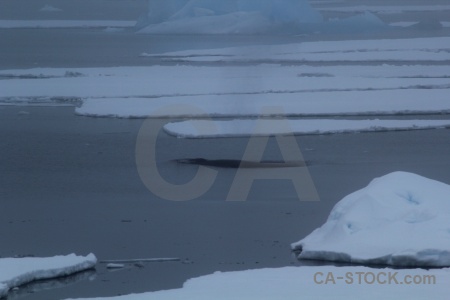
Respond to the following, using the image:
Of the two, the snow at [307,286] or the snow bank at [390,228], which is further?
the snow bank at [390,228]

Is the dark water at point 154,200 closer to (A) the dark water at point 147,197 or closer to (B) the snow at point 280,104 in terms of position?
(A) the dark water at point 147,197

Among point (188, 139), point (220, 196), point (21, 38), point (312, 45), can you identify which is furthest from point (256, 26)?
point (220, 196)

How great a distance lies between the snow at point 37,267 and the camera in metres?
5.05

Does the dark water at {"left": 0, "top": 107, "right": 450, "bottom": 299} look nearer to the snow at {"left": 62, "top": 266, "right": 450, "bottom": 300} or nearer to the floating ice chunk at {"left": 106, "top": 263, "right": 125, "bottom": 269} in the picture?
the floating ice chunk at {"left": 106, "top": 263, "right": 125, "bottom": 269}

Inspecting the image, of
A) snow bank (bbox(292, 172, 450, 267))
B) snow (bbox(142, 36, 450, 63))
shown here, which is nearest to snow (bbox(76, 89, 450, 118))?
snow bank (bbox(292, 172, 450, 267))

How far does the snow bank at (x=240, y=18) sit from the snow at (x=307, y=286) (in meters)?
20.6

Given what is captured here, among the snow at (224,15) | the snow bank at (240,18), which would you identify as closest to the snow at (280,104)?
the snow bank at (240,18)

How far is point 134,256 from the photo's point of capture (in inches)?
229

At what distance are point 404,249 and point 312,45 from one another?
58.5 feet

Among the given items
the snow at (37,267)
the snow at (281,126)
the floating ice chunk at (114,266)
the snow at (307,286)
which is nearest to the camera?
the snow at (307,286)

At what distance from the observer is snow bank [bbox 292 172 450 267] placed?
17.6 ft

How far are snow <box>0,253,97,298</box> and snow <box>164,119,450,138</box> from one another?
481cm

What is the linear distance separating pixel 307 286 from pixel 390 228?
42.4 inches

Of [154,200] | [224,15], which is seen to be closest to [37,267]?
[154,200]
